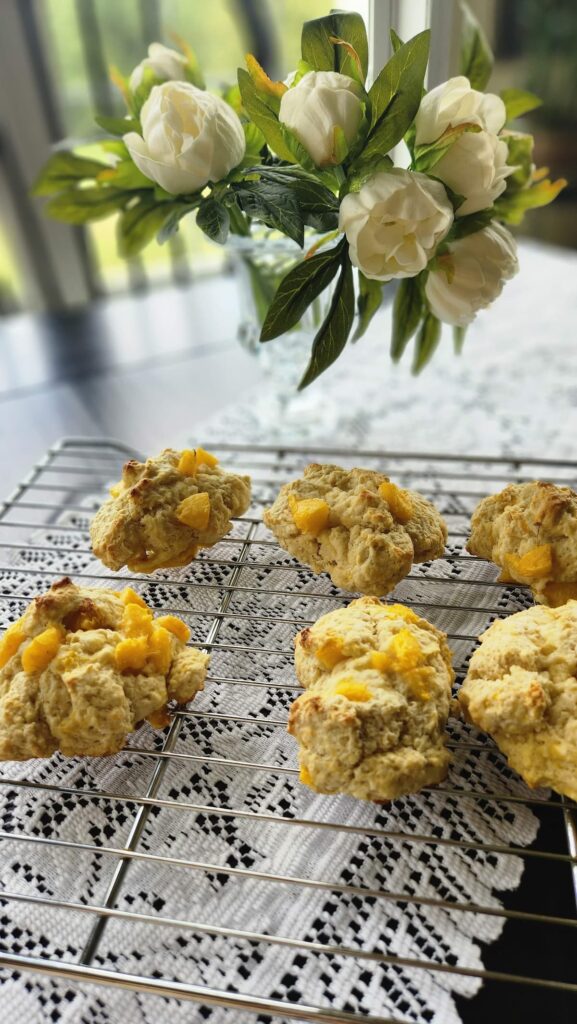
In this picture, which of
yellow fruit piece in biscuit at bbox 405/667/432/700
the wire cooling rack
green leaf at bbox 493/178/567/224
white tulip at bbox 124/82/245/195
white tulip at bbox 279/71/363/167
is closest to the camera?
the wire cooling rack

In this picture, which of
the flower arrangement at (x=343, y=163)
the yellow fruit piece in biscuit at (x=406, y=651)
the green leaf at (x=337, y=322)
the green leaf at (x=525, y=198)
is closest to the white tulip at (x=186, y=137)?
the flower arrangement at (x=343, y=163)

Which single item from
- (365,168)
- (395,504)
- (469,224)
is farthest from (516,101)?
(395,504)

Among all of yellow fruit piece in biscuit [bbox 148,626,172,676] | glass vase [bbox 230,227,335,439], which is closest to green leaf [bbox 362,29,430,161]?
glass vase [bbox 230,227,335,439]

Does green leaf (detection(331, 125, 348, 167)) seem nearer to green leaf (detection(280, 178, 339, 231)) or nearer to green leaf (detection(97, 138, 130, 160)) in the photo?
green leaf (detection(280, 178, 339, 231))

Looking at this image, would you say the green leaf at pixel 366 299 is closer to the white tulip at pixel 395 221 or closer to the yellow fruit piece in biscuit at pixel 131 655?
the white tulip at pixel 395 221

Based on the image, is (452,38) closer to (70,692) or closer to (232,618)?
(232,618)

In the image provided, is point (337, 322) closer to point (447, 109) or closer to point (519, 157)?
point (447, 109)
